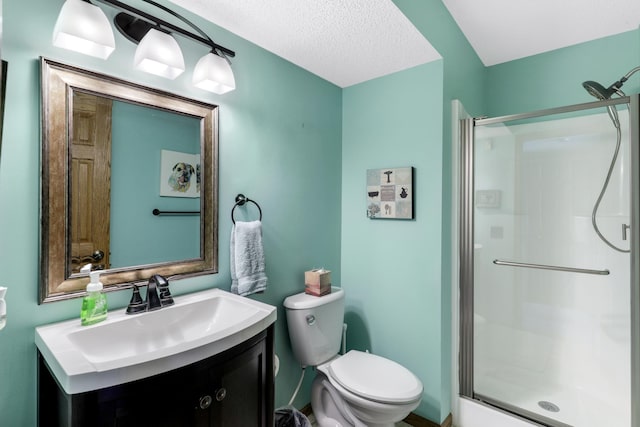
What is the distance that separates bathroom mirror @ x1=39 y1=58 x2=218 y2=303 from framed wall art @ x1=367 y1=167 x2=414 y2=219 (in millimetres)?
1008

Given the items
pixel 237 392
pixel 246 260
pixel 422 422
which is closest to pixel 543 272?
pixel 422 422

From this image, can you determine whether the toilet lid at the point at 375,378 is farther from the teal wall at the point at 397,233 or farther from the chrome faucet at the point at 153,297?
the chrome faucet at the point at 153,297

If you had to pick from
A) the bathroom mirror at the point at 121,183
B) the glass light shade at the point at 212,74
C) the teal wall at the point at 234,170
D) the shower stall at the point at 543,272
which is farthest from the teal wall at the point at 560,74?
the bathroom mirror at the point at 121,183

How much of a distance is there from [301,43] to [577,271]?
6.33 feet

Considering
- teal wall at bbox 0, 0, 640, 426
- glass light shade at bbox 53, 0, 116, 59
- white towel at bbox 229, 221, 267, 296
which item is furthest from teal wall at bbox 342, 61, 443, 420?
glass light shade at bbox 53, 0, 116, 59

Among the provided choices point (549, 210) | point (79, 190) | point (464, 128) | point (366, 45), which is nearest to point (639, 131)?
point (549, 210)

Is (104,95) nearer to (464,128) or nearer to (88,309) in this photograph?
(88,309)

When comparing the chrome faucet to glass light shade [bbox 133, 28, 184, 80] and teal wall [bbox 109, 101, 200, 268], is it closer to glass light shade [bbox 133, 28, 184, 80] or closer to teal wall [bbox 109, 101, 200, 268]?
teal wall [bbox 109, 101, 200, 268]

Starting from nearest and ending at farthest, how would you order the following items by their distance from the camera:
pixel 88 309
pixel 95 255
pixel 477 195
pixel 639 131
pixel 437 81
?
pixel 88 309 → pixel 95 255 → pixel 639 131 → pixel 437 81 → pixel 477 195

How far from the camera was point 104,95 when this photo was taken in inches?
47.5

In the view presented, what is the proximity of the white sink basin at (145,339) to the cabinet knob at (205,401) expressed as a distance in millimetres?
136

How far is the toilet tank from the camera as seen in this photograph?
5.72 ft

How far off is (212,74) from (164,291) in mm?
906

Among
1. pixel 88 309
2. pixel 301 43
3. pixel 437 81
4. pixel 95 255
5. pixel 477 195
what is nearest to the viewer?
pixel 88 309
